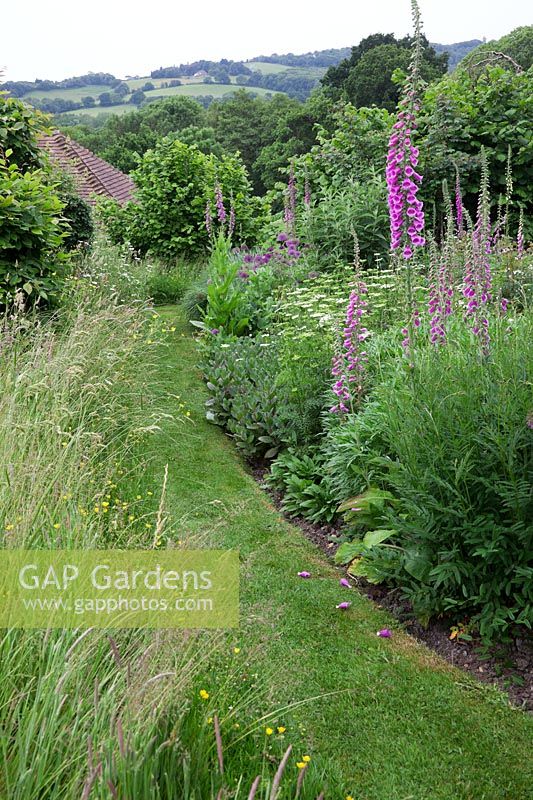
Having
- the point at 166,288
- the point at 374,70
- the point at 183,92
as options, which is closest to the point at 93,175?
the point at 374,70

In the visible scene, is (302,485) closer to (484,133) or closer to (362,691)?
(362,691)

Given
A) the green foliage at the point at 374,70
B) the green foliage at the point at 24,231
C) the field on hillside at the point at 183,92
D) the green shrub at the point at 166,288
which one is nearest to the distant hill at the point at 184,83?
the field on hillside at the point at 183,92

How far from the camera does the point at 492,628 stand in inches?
122

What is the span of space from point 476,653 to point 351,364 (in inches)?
73.7

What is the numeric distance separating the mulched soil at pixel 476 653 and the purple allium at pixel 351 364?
123 centimetres

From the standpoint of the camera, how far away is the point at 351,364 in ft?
14.4

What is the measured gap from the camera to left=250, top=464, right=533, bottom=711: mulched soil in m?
2.93

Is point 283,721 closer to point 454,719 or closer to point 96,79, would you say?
point 454,719

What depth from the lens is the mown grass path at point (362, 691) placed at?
8.05ft

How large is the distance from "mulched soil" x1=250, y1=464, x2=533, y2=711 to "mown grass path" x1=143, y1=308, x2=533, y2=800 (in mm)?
73

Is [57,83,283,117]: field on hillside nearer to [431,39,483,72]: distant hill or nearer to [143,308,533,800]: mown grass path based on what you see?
[431,39,483,72]: distant hill

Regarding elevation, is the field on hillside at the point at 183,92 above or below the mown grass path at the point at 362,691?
above

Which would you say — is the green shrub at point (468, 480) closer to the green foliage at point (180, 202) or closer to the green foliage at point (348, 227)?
the green foliage at point (348, 227)

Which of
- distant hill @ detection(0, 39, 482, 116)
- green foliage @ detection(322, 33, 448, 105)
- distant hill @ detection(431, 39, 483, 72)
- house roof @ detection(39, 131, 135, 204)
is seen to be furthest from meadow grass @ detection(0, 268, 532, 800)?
distant hill @ detection(0, 39, 482, 116)
